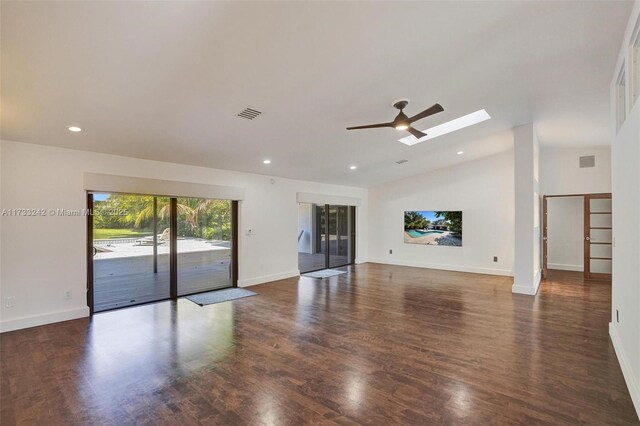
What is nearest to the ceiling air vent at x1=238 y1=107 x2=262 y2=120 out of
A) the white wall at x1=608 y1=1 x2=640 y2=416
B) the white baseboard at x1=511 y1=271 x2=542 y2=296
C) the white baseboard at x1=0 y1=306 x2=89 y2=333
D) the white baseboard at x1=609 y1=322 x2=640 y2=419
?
the white wall at x1=608 y1=1 x2=640 y2=416

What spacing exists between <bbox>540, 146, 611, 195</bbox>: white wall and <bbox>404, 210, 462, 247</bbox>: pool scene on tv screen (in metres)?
2.25

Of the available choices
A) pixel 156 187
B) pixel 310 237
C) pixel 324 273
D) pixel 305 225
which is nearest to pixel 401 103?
pixel 156 187

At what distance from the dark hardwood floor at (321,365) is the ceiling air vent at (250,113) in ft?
8.96

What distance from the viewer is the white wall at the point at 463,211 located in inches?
305

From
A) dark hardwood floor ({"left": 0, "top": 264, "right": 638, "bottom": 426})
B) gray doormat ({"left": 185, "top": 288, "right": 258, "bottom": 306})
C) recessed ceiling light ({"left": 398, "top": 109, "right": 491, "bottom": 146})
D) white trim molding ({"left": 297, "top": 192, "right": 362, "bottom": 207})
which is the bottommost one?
gray doormat ({"left": 185, "top": 288, "right": 258, "bottom": 306})

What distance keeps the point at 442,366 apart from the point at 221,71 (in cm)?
352

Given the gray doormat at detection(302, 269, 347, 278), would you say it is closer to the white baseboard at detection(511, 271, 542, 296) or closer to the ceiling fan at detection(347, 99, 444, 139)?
the white baseboard at detection(511, 271, 542, 296)

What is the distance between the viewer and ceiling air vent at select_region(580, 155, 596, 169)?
7.47m

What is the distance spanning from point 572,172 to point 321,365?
8.07 metres

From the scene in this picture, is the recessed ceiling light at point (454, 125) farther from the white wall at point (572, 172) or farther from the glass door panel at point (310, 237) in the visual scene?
the white wall at point (572, 172)

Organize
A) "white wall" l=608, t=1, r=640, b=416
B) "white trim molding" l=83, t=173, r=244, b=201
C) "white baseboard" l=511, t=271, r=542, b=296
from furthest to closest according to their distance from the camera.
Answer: "white baseboard" l=511, t=271, r=542, b=296
"white trim molding" l=83, t=173, r=244, b=201
"white wall" l=608, t=1, r=640, b=416

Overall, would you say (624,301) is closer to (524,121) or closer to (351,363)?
(351,363)

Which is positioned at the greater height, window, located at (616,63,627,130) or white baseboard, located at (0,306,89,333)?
window, located at (616,63,627,130)

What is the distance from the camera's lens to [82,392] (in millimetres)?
2633
